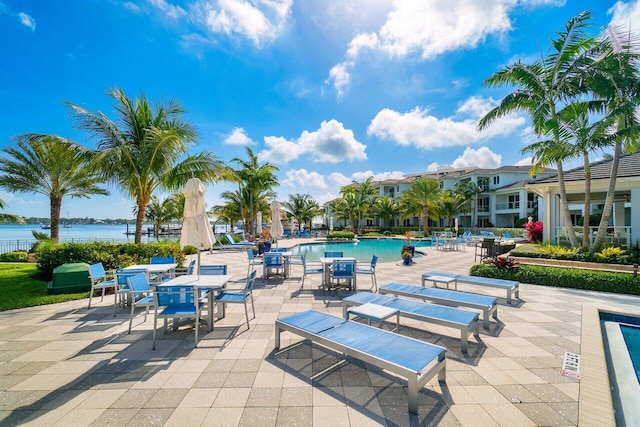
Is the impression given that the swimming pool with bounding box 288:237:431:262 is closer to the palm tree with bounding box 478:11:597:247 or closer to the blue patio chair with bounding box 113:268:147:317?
the palm tree with bounding box 478:11:597:247

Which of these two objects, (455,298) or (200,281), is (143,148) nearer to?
(200,281)

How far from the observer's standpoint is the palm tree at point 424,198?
30.8 m

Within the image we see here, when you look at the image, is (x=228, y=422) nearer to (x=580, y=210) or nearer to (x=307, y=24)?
(x=307, y=24)

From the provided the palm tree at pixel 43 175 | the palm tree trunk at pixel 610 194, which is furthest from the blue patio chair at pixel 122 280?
the palm tree trunk at pixel 610 194

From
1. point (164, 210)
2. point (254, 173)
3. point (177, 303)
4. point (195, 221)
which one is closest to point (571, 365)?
point (177, 303)

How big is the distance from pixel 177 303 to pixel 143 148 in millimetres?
7952

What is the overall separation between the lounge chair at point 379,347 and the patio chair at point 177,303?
148 cm

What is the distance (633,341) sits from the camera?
4953mm

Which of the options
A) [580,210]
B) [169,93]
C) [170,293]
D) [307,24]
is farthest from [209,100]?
[580,210]

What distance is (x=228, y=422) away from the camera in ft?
8.73

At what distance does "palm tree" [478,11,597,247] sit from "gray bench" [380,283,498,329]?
28.1 ft

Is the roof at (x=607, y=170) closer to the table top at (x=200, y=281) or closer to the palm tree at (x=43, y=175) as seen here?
the table top at (x=200, y=281)

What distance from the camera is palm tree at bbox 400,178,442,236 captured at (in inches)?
1214

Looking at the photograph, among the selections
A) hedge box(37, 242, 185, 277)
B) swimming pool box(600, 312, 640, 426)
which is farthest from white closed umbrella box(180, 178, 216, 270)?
swimming pool box(600, 312, 640, 426)
